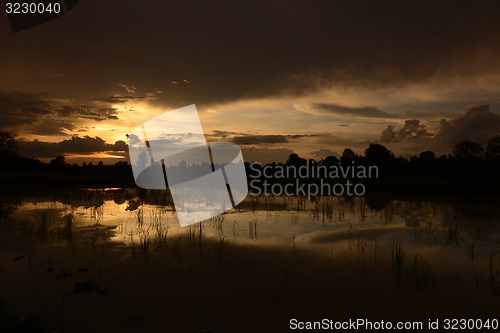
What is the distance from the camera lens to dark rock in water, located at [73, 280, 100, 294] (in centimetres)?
656

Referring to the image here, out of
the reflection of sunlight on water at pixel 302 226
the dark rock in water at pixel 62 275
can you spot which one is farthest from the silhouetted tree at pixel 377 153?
the dark rock in water at pixel 62 275

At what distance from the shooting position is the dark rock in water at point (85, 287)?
21.5 feet

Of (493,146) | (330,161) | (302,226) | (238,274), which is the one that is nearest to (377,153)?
(330,161)

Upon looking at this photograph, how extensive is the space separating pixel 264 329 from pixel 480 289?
15.3ft

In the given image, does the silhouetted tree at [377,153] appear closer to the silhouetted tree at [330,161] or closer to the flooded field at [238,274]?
the silhouetted tree at [330,161]

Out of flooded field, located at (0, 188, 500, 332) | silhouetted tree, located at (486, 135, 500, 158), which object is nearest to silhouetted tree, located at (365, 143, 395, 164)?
silhouetted tree, located at (486, 135, 500, 158)

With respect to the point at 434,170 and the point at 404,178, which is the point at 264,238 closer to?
the point at 404,178

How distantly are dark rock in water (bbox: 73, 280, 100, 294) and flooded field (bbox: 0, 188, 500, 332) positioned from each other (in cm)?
2

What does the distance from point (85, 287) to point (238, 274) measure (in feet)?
10.2

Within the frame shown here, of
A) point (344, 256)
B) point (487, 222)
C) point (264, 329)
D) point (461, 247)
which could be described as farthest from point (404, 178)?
point (264, 329)

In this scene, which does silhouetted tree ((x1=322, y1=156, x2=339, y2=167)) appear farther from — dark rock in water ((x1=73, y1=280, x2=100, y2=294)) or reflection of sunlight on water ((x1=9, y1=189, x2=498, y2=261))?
dark rock in water ((x1=73, y1=280, x2=100, y2=294))

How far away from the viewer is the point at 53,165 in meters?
65.0

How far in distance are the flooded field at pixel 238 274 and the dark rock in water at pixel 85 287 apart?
0.02 meters

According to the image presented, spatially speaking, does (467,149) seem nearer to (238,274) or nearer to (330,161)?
(330,161)
